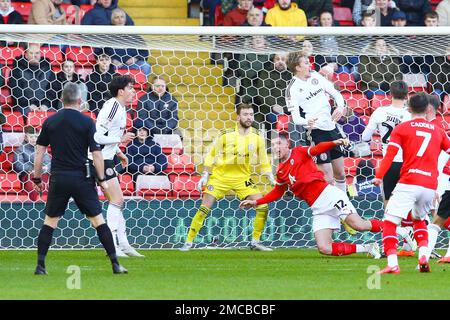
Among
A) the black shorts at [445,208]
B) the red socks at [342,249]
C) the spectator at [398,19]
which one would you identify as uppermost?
the spectator at [398,19]

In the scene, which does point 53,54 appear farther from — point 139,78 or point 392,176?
point 392,176

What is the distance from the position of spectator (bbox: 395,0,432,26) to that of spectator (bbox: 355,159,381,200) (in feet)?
13.2

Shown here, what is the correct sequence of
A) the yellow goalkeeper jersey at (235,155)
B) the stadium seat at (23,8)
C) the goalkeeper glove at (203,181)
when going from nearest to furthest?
the goalkeeper glove at (203,181)
the yellow goalkeeper jersey at (235,155)
the stadium seat at (23,8)

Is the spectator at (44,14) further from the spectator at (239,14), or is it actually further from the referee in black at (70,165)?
the referee in black at (70,165)

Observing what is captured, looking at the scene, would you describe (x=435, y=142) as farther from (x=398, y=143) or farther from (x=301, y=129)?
(x=301, y=129)

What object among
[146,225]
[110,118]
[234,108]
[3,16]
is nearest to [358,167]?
[234,108]

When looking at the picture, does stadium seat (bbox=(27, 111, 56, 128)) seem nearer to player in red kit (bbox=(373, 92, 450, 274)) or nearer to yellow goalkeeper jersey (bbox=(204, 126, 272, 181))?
yellow goalkeeper jersey (bbox=(204, 126, 272, 181))

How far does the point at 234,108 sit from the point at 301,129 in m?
1.08

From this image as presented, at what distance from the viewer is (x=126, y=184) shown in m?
16.1

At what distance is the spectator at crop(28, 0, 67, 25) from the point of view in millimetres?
18000

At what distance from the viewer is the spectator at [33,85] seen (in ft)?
52.4

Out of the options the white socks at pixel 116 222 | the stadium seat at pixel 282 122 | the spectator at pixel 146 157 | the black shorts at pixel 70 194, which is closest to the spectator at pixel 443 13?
the stadium seat at pixel 282 122

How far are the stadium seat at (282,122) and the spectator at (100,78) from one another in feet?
8.15

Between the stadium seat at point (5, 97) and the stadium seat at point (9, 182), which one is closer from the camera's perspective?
the stadium seat at point (9, 182)
